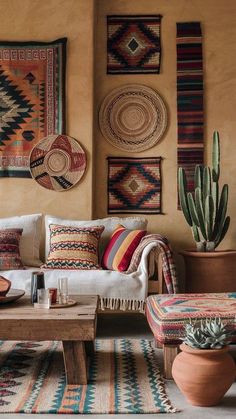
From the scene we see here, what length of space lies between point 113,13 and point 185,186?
5.79 feet

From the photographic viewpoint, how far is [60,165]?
5477mm

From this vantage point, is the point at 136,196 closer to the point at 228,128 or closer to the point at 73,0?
the point at 228,128

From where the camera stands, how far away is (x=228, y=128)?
558 centimetres

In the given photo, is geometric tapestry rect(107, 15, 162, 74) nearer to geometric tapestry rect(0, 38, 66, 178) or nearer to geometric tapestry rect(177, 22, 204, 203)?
geometric tapestry rect(177, 22, 204, 203)

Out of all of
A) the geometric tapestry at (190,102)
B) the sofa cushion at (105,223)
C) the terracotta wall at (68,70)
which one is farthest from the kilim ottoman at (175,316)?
the geometric tapestry at (190,102)

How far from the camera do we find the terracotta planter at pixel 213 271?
16.3 ft

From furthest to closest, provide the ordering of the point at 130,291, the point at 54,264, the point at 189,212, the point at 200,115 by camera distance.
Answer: the point at 200,115
the point at 189,212
the point at 54,264
the point at 130,291

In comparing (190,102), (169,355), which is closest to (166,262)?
(169,355)

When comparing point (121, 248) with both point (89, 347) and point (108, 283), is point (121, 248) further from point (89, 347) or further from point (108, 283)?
point (89, 347)

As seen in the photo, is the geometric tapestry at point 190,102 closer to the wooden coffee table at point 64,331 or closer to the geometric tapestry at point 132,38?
the geometric tapestry at point 132,38

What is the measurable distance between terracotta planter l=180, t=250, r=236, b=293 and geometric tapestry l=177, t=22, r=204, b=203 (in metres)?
0.81

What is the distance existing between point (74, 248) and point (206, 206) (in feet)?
3.65

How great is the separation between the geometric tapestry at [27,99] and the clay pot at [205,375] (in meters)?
3.00

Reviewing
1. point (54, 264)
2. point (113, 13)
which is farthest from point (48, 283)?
point (113, 13)
